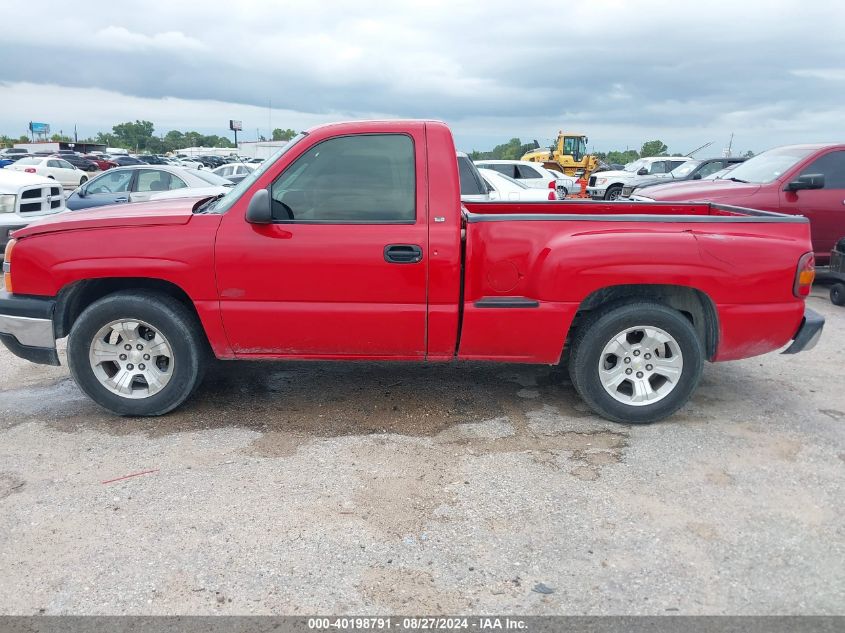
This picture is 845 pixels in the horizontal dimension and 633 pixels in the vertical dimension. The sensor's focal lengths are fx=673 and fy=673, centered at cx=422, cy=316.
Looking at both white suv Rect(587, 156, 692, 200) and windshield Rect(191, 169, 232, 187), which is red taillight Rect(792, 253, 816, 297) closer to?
windshield Rect(191, 169, 232, 187)

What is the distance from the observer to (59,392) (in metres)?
4.97

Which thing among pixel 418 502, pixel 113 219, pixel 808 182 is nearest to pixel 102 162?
pixel 808 182

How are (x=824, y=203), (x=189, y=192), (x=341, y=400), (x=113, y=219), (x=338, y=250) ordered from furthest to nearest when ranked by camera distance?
(x=189, y=192) < (x=824, y=203) < (x=341, y=400) < (x=113, y=219) < (x=338, y=250)

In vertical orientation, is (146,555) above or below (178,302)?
below

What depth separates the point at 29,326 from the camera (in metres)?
4.30

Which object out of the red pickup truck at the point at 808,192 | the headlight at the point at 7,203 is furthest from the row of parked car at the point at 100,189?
the red pickup truck at the point at 808,192

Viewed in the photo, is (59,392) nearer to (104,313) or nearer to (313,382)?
(104,313)

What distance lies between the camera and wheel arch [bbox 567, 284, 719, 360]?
4301 millimetres

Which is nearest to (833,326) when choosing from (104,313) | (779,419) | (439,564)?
(779,419)

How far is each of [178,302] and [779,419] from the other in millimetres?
4081

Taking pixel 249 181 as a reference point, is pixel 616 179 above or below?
above

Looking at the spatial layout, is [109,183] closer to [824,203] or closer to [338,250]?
[338,250]

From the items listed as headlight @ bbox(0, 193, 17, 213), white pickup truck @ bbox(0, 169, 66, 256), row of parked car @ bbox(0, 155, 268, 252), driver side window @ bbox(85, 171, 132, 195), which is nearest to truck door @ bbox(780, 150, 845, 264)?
row of parked car @ bbox(0, 155, 268, 252)

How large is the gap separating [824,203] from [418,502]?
758cm
